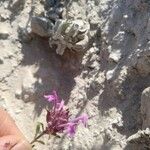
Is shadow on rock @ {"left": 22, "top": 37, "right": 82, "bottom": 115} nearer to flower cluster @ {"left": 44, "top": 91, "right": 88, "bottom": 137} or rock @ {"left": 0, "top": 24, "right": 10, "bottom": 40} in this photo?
rock @ {"left": 0, "top": 24, "right": 10, "bottom": 40}

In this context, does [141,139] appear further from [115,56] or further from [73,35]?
[73,35]

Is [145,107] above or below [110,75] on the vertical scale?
below

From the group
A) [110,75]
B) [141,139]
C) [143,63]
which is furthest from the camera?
[110,75]

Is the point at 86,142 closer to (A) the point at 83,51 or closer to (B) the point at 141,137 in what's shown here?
(B) the point at 141,137

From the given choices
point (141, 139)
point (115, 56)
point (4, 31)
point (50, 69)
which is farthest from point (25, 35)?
point (141, 139)

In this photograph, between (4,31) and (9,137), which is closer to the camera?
(9,137)

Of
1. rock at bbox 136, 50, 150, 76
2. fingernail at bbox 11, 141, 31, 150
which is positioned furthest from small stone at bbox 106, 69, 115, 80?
fingernail at bbox 11, 141, 31, 150

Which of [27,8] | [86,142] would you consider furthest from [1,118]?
[27,8]
